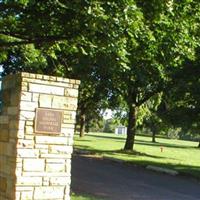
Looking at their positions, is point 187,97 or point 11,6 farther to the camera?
point 187,97

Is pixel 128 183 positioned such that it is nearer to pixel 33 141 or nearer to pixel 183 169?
pixel 183 169

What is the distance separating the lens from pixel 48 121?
9.21 meters

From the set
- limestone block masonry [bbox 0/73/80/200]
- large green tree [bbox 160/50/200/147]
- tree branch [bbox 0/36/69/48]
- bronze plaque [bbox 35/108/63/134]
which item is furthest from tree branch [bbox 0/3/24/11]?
large green tree [bbox 160/50/200/147]

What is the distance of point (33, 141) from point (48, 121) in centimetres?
42

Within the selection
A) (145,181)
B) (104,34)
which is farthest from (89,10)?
(145,181)

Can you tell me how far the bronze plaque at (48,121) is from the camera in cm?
903

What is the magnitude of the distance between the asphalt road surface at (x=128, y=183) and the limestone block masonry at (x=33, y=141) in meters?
5.87

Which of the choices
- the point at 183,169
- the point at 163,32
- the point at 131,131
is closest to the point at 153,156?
the point at 131,131

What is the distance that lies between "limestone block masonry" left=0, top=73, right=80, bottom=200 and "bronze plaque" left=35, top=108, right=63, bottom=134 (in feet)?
0.18

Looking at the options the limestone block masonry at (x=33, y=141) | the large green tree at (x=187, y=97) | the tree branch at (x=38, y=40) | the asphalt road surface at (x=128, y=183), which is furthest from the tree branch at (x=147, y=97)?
the limestone block masonry at (x=33, y=141)

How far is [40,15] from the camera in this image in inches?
616

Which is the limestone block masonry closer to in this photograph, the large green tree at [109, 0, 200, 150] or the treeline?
the treeline

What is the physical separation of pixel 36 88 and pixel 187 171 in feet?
57.1

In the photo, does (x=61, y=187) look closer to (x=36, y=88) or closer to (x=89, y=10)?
(x=36, y=88)
